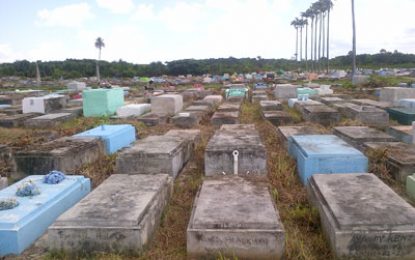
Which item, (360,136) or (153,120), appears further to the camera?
(153,120)

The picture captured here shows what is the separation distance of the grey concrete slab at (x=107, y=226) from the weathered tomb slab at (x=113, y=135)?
11.9 ft

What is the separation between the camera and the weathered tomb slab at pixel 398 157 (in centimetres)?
582

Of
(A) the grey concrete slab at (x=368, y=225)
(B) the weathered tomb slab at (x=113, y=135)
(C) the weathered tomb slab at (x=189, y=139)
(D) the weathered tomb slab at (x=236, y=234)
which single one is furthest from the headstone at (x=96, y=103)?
(A) the grey concrete slab at (x=368, y=225)

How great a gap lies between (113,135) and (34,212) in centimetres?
407

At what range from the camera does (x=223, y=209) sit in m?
4.09

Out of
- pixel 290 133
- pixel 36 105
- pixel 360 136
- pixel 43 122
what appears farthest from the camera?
pixel 36 105

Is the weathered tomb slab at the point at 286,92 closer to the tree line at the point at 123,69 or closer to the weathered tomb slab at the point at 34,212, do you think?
the weathered tomb slab at the point at 34,212

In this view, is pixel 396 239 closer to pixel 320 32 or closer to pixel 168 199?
pixel 168 199

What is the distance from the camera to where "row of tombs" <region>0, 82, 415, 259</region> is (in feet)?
11.9

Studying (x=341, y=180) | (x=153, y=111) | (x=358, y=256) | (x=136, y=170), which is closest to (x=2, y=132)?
(x=153, y=111)

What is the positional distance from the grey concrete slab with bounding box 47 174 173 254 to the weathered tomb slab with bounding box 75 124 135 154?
3619 mm

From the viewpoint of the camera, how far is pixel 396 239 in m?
3.56

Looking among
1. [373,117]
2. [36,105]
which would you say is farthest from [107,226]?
[36,105]

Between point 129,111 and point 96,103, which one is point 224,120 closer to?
point 129,111
